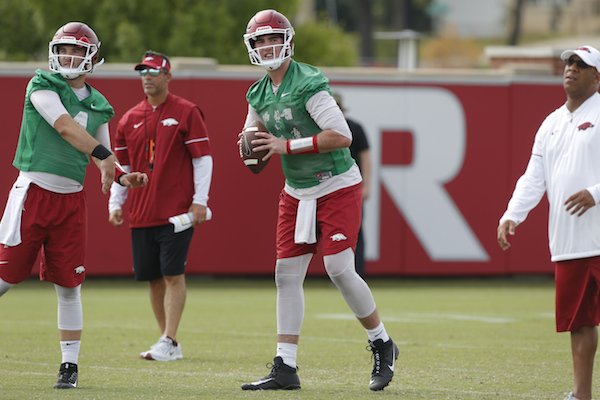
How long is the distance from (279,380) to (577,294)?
1.83 m

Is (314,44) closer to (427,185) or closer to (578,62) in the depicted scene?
(427,185)

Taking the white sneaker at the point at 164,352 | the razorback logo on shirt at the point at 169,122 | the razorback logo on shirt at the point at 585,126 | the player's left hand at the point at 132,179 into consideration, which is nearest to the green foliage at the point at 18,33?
the razorback logo on shirt at the point at 169,122

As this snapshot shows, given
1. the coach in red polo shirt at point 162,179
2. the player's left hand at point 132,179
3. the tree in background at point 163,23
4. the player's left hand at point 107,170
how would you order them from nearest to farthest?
1. the player's left hand at point 107,170
2. the player's left hand at point 132,179
3. the coach in red polo shirt at point 162,179
4. the tree in background at point 163,23

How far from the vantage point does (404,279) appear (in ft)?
60.2

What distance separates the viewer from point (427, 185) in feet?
56.2

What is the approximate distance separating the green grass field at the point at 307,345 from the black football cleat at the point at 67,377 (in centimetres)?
A: 9

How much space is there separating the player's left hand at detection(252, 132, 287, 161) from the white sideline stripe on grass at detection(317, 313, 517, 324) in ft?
16.1

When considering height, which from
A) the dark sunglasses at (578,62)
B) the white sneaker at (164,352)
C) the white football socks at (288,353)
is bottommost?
the white sneaker at (164,352)

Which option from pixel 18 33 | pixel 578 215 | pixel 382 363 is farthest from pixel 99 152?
pixel 18 33

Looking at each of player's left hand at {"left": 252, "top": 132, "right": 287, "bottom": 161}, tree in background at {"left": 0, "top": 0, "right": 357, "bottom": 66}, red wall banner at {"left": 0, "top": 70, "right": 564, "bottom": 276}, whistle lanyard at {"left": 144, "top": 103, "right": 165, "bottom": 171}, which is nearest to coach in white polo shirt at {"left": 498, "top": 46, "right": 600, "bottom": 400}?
player's left hand at {"left": 252, "top": 132, "right": 287, "bottom": 161}

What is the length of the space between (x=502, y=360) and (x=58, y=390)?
3398 mm

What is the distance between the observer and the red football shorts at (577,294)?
23.8ft

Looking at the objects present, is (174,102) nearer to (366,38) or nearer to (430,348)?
(430,348)

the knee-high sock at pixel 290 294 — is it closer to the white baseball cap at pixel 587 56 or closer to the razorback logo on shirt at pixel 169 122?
the white baseball cap at pixel 587 56
